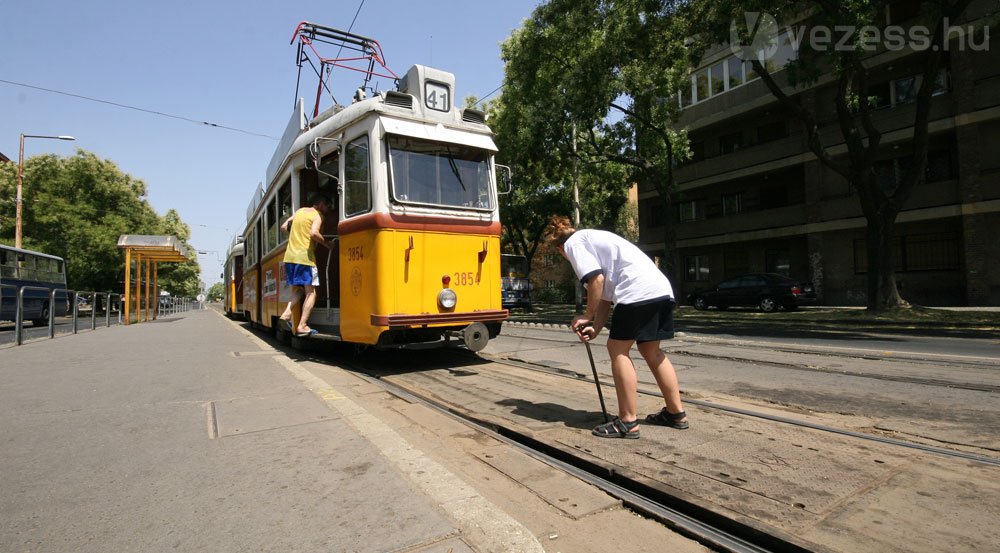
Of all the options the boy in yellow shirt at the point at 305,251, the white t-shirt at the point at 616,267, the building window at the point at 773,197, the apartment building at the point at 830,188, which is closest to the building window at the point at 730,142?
the apartment building at the point at 830,188

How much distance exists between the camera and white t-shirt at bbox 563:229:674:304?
3.52 m

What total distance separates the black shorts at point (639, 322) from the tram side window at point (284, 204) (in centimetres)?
658

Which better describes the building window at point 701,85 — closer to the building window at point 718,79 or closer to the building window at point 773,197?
the building window at point 718,79

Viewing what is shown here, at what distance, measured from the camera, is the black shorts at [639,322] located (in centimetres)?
351

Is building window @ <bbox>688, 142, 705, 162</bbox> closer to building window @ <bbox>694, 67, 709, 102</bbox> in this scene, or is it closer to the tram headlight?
building window @ <bbox>694, 67, 709, 102</bbox>

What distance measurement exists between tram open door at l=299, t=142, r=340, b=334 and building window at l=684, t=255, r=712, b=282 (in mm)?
26049

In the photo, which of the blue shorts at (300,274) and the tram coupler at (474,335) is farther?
the blue shorts at (300,274)

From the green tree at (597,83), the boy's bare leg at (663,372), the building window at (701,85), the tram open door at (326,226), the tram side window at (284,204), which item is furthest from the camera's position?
the building window at (701,85)

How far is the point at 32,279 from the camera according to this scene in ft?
70.5

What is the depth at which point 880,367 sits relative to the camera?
6188 mm

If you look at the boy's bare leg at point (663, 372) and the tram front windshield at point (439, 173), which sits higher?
the tram front windshield at point (439, 173)

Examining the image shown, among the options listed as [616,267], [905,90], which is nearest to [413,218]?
[616,267]

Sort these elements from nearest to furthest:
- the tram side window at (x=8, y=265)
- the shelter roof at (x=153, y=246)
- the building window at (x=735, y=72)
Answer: the tram side window at (x=8, y=265), the shelter roof at (x=153, y=246), the building window at (x=735, y=72)

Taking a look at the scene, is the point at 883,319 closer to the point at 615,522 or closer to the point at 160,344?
the point at 615,522
